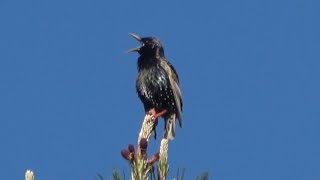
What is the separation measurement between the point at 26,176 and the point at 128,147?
0.50 metres

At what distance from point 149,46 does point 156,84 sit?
0.50m

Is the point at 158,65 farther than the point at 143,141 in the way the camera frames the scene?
Yes

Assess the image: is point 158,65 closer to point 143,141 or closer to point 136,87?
point 136,87

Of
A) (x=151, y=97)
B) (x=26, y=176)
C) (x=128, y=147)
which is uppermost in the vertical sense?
(x=151, y=97)

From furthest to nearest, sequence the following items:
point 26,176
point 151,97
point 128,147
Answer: point 151,97 < point 128,147 < point 26,176

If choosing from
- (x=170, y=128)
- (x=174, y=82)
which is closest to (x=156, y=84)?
(x=174, y=82)

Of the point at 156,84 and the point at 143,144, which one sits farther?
the point at 156,84

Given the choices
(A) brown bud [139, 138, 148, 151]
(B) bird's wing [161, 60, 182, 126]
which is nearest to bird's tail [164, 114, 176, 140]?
(B) bird's wing [161, 60, 182, 126]

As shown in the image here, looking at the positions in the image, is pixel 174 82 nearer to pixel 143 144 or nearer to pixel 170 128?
pixel 170 128

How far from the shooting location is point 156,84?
7.75 meters

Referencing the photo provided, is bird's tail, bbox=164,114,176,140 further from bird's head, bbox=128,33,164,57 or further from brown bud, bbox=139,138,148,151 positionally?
brown bud, bbox=139,138,148,151

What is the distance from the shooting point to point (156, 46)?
321 inches

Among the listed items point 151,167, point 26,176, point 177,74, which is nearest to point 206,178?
point 151,167

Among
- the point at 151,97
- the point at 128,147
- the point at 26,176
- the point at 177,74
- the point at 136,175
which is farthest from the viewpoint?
the point at 177,74
